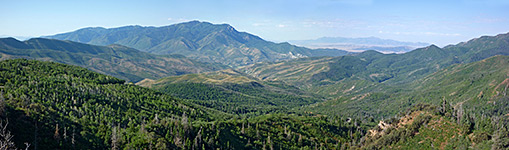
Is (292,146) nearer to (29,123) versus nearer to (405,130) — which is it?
(405,130)

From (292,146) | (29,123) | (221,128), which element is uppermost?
(29,123)

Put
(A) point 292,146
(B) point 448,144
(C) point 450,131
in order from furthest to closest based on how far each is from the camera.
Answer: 1. (A) point 292,146
2. (C) point 450,131
3. (B) point 448,144

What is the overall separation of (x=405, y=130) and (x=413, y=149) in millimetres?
17393

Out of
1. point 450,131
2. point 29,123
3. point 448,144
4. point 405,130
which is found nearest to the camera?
point 29,123

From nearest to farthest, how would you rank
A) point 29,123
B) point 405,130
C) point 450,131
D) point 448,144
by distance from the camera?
A: point 29,123, point 448,144, point 450,131, point 405,130

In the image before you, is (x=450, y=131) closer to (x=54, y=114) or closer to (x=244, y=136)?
(x=244, y=136)

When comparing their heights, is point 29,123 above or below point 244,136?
above

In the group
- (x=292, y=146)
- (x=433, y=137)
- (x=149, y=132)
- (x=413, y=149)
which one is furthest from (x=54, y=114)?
(x=433, y=137)

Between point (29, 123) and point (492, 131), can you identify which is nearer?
point (29, 123)

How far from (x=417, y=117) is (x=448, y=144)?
121 feet

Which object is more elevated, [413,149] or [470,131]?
[470,131]

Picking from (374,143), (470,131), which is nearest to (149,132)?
(374,143)

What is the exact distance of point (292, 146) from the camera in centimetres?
18412

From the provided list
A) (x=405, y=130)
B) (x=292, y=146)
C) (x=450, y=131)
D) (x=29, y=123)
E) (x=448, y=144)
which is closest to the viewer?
(x=29, y=123)
